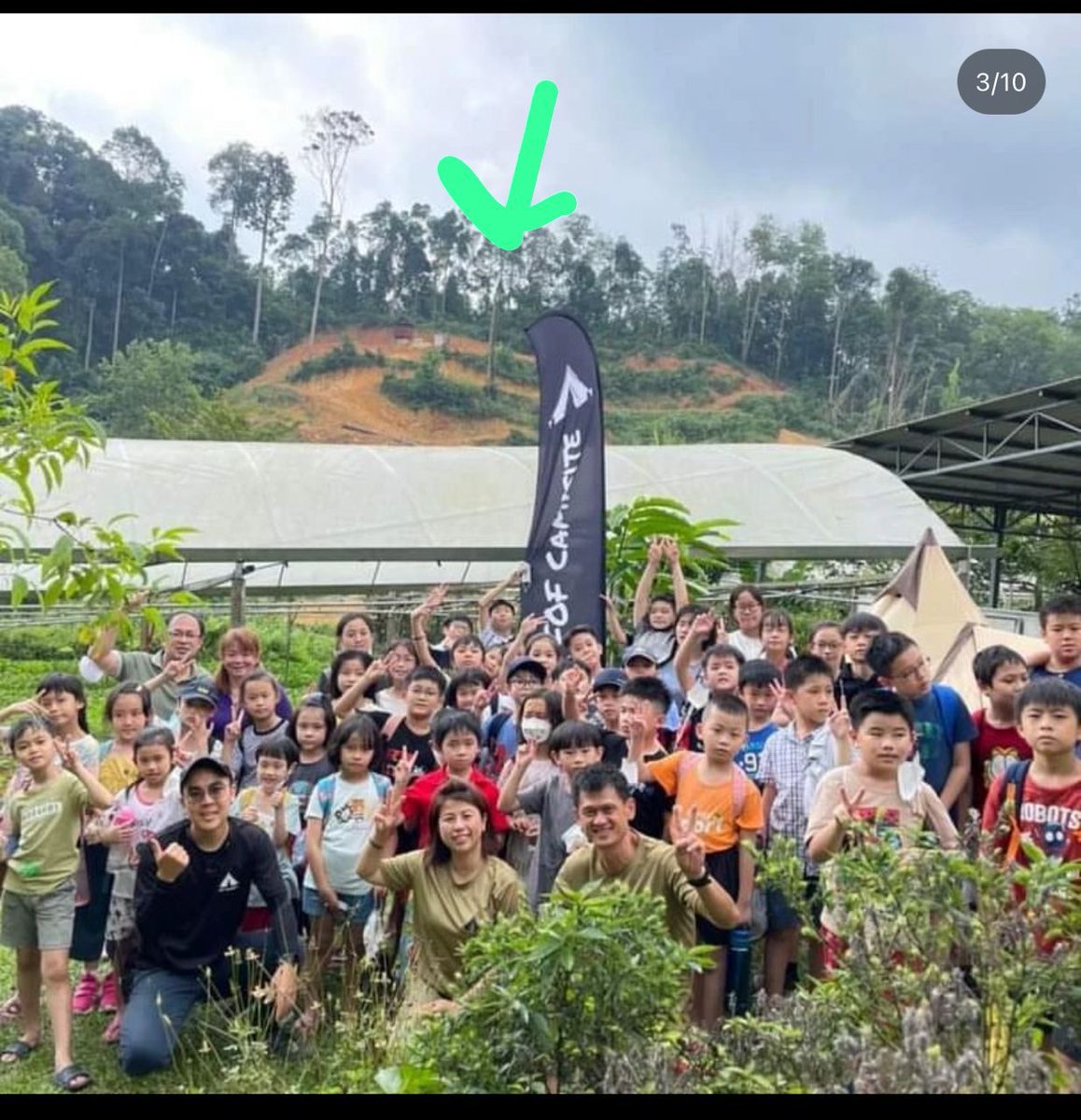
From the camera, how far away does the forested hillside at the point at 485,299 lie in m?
40.5

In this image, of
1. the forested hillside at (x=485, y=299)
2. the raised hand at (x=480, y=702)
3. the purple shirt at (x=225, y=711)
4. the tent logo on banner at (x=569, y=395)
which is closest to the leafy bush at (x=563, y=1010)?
the raised hand at (x=480, y=702)

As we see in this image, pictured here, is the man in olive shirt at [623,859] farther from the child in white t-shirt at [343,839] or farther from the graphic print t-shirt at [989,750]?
the graphic print t-shirt at [989,750]

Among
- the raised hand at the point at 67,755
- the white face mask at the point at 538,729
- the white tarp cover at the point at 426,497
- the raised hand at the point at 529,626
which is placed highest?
the white tarp cover at the point at 426,497

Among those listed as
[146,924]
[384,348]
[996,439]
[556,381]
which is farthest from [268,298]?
[146,924]

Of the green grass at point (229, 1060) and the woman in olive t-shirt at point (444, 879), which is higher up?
the woman in olive t-shirt at point (444, 879)

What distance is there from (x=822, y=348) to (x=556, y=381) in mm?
40818

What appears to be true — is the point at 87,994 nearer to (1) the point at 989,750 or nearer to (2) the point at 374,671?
(2) the point at 374,671

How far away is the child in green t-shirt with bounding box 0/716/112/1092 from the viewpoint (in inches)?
140

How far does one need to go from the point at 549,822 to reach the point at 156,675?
7.68 feet

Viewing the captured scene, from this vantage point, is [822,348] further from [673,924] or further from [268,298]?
[673,924]

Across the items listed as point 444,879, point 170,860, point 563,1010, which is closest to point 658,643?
point 444,879

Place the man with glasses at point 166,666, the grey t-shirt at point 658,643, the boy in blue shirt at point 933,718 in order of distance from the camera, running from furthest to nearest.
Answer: the grey t-shirt at point 658,643, the man with glasses at point 166,666, the boy in blue shirt at point 933,718

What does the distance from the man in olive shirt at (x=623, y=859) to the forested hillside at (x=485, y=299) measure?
35524 mm

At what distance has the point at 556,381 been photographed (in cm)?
655
